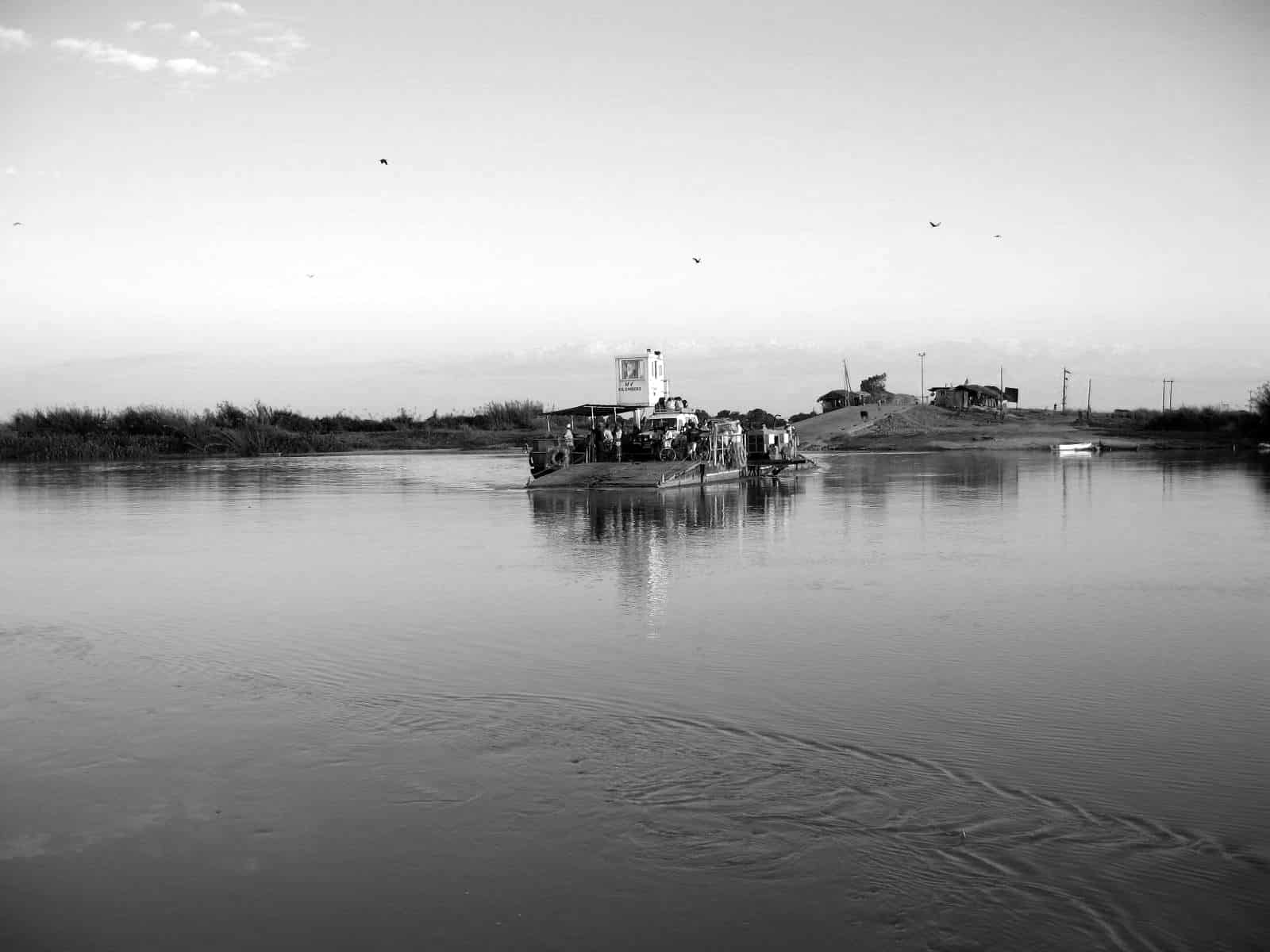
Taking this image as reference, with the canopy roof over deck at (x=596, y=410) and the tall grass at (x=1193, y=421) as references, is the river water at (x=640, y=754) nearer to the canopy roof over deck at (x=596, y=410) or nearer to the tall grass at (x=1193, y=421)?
the canopy roof over deck at (x=596, y=410)

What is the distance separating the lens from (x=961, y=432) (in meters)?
63.6

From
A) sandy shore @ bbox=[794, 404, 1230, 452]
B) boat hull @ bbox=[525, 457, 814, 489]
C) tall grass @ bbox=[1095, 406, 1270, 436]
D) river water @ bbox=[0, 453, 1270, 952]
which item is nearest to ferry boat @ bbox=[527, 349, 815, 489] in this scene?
boat hull @ bbox=[525, 457, 814, 489]

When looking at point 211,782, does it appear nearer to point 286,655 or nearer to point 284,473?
point 286,655

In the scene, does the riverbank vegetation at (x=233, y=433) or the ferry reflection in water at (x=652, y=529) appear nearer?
the ferry reflection in water at (x=652, y=529)

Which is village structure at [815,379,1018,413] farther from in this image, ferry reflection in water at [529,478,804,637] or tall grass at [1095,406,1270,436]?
ferry reflection in water at [529,478,804,637]

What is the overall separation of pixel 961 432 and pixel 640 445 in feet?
127

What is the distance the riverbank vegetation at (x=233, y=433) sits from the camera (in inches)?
2178

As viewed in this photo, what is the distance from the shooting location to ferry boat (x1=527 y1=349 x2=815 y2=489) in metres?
28.1

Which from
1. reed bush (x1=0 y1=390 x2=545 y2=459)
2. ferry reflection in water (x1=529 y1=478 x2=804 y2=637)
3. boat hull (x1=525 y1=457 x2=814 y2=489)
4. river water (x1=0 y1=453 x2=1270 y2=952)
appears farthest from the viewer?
reed bush (x1=0 y1=390 x2=545 y2=459)

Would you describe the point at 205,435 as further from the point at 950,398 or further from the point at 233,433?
the point at 950,398

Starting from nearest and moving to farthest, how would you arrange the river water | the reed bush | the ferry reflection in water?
the river water, the ferry reflection in water, the reed bush

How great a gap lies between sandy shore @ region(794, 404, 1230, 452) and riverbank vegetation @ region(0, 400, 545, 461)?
21190 millimetres

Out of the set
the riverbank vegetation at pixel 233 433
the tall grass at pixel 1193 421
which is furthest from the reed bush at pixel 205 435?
the tall grass at pixel 1193 421

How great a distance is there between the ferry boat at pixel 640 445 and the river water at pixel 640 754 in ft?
43.8
